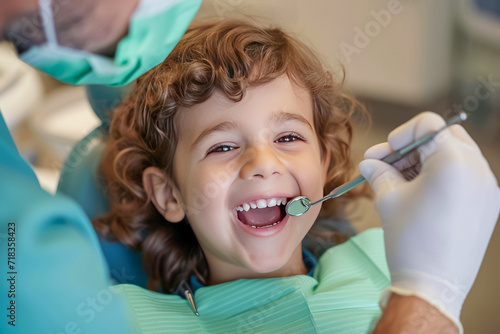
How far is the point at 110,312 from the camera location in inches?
26.4

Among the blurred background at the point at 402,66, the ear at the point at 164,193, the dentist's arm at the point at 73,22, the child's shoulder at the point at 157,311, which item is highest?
the dentist's arm at the point at 73,22

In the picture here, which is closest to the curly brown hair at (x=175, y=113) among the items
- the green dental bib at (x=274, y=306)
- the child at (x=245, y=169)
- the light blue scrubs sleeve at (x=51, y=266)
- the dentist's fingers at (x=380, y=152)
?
the child at (x=245, y=169)

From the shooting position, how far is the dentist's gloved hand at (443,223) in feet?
2.21

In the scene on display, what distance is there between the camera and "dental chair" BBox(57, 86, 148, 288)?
47.1 inches

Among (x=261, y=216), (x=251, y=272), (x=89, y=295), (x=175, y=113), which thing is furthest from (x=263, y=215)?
(x=89, y=295)

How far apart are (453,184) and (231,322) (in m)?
0.49

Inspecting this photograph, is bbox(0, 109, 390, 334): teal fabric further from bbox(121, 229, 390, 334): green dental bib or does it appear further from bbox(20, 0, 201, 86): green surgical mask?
bbox(20, 0, 201, 86): green surgical mask

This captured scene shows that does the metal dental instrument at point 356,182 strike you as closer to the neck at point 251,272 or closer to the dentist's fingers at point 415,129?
the dentist's fingers at point 415,129

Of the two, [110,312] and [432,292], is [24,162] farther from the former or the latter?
[432,292]

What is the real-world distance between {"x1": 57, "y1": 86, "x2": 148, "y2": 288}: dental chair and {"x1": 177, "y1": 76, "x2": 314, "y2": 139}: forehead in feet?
0.90

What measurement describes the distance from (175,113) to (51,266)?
437mm

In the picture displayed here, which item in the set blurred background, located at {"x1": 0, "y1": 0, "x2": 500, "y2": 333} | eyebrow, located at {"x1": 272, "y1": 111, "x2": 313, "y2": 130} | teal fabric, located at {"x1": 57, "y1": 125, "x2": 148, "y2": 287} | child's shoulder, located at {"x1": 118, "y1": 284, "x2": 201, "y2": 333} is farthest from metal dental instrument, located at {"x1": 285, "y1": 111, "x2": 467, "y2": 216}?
blurred background, located at {"x1": 0, "y1": 0, "x2": 500, "y2": 333}

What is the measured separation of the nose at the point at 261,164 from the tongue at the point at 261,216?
0.35 ft

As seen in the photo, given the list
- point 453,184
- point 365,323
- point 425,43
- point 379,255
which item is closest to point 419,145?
point 453,184
